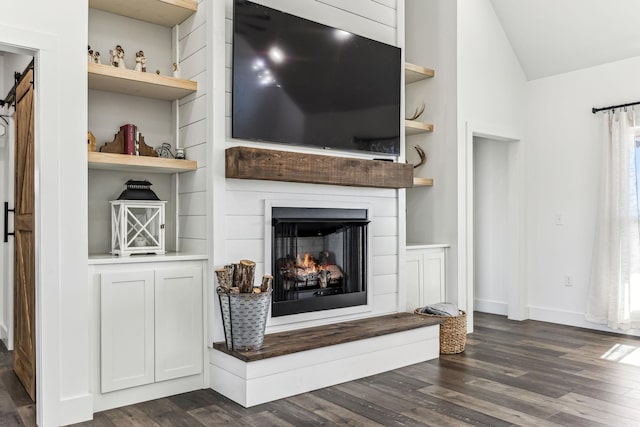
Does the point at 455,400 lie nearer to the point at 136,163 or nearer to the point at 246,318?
the point at 246,318

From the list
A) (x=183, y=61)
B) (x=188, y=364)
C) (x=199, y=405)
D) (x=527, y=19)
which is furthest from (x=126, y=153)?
(x=527, y=19)

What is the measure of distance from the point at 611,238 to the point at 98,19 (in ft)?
14.5

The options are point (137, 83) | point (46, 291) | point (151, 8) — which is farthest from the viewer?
point (151, 8)

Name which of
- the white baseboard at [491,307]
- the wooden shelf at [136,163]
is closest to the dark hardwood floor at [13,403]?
the wooden shelf at [136,163]

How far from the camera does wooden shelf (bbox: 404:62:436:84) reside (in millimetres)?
4621

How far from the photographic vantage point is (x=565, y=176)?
201 inches

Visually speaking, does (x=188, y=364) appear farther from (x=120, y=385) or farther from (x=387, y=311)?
(x=387, y=311)

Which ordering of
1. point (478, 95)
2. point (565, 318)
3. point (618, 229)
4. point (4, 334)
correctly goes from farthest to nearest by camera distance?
point (565, 318), point (478, 95), point (618, 229), point (4, 334)

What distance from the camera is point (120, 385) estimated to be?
2.93 meters

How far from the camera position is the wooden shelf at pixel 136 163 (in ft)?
9.73

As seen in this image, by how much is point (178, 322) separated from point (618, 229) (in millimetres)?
3773

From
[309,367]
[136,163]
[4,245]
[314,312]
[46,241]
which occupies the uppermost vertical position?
[136,163]

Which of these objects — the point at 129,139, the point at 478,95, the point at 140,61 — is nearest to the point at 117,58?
the point at 140,61

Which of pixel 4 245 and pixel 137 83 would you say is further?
pixel 4 245
